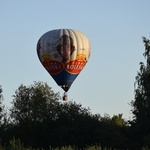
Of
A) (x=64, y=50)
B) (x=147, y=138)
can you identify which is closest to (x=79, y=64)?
(x=64, y=50)

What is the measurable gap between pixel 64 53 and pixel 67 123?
2615cm

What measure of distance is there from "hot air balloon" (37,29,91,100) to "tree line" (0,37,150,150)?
1226cm

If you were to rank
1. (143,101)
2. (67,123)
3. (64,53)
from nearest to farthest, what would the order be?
(64,53) < (143,101) < (67,123)

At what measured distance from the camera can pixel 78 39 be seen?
174 ft

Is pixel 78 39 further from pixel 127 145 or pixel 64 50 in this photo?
pixel 127 145

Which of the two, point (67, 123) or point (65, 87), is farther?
point (67, 123)

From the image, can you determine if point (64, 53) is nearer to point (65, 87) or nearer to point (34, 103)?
point (65, 87)

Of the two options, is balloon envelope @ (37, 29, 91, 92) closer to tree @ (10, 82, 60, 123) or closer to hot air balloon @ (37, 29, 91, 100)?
hot air balloon @ (37, 29, 91, 100)

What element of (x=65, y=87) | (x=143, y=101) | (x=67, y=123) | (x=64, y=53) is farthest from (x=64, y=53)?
(x=67, y=123)

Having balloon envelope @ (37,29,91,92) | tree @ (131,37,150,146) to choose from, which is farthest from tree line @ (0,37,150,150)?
balloon envelope @ (37,29,91,92)

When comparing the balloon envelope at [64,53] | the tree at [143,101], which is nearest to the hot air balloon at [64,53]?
the balloon envelope at [64,53]

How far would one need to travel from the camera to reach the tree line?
66.6 metres

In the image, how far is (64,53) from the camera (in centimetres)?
5362

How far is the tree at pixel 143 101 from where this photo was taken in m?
63.8
